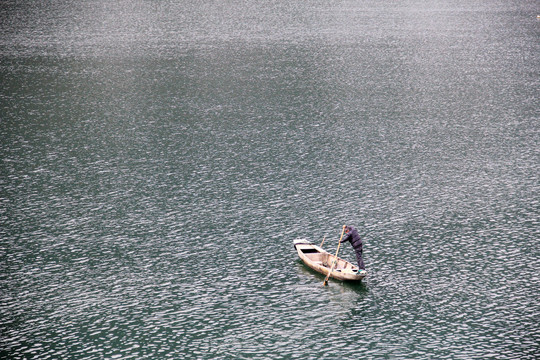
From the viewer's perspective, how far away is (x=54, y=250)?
31.1 metres

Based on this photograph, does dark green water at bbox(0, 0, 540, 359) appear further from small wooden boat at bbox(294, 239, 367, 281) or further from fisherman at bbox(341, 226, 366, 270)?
fisherman at bbox(341, 226, 366, 270)

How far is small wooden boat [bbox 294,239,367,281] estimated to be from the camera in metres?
27.6

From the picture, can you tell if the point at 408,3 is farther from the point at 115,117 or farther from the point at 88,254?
the point at 88,254

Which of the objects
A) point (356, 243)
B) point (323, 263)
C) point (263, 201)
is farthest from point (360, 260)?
point (263, 201)

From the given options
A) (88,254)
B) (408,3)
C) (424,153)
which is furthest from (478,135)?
(408,3)

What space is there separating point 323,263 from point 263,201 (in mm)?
8999

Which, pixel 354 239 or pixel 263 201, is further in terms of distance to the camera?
pixel 263 201

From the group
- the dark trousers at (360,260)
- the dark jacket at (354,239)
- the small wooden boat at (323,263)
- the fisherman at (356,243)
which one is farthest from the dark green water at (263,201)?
the dark jacket at (354,239)

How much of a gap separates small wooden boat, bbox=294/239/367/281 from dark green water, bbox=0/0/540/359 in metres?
0.51

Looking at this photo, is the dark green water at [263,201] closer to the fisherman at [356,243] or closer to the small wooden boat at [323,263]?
the small wooden boat at [323,263]

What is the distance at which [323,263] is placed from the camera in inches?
1158

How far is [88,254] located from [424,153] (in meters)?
25.2

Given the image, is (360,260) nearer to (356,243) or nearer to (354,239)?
(356,243)

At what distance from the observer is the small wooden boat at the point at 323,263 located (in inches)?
1085
